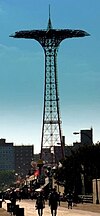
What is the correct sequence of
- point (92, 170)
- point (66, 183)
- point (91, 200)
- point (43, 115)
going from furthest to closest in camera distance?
point (43, 115) < point (66, 183) < point (92, 170) < point (91, 200)

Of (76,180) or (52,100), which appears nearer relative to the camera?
(76,180)

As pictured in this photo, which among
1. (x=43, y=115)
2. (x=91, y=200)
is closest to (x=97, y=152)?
(x=91, y=200)

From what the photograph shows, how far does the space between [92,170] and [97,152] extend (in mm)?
4523

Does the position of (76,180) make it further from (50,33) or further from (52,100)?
(50,33)

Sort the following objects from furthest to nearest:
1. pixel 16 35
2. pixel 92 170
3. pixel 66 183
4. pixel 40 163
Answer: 1. pixel 16 35
2. pixel 40 163
3. pixel 66 183
4. pixel 92 170

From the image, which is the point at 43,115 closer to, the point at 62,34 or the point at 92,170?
the point at 62,34

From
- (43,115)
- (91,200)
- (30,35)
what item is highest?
(30,35)

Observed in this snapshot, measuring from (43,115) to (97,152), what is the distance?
68975 mm

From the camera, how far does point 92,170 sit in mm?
85125

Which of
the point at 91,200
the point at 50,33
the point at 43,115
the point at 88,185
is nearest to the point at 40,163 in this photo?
the point at 43,115

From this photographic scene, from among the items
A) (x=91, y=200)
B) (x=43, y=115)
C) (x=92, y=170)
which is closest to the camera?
(x=91, y=200)

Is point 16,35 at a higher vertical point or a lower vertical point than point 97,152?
higher

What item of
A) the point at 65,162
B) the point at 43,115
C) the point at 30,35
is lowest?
the point at 65,162

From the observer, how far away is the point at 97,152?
88.8 meters
